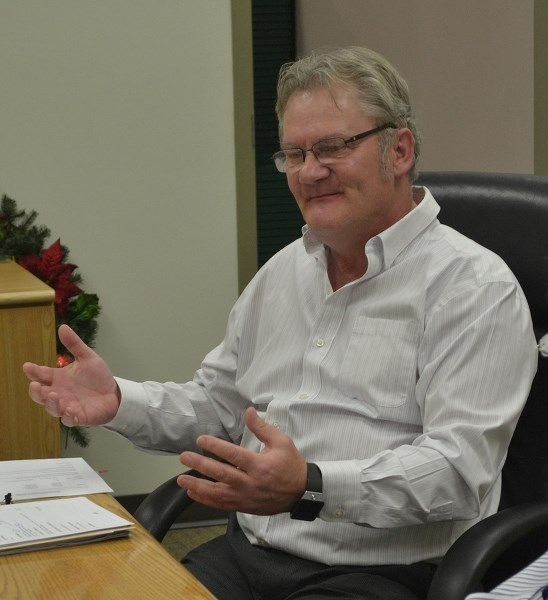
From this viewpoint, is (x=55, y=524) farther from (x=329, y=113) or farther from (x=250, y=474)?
(x=329, y=113)

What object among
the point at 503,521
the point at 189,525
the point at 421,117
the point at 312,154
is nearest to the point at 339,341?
the point at 312,154

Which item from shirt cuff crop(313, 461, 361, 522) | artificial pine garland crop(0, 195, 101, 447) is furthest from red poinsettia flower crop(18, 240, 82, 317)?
shirt cuff crop(313, 461, 361, 522)

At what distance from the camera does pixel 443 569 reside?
1.35m

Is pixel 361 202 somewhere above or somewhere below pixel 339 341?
above

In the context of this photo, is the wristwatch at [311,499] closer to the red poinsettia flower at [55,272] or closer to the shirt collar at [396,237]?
the shirt collar at [396,237]

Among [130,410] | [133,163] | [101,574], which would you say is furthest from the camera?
[133,163]

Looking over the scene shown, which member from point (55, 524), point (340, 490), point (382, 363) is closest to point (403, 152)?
point (382, 363)

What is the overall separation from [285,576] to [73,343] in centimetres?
50

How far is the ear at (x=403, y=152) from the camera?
1.74 meters

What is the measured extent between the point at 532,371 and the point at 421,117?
292 cm

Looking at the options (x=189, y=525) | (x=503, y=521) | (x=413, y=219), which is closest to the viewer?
(x=503, y=521)

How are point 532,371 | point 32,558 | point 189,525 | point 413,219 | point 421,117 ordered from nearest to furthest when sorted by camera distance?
point 32,558 < point 532,371 < point 413,219 < point 189,525 < point 421,117

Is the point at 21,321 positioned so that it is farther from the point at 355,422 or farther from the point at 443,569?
the point at 443,569

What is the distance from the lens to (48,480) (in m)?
1.56
